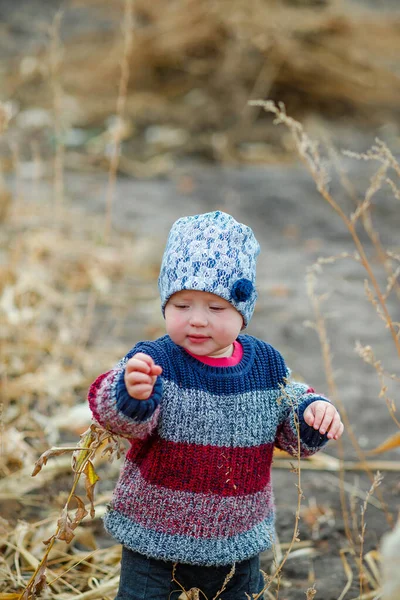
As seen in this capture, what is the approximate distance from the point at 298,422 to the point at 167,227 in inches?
191

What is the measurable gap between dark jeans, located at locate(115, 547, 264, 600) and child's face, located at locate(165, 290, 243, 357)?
53cm

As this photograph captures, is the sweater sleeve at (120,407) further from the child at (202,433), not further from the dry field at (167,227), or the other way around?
the dry field at (167,227)

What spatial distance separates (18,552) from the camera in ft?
7.68

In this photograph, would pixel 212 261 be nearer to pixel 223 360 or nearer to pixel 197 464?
pixel 223 360

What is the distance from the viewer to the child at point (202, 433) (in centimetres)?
180

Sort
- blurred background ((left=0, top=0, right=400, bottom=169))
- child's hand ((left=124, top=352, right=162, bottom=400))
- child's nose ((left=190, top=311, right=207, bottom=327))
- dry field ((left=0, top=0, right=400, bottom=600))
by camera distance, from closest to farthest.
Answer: child's hand ((left=124, top=352, right=162, bottom=400)) → child's nose ((left=190, top=311, right=207, bottom=327)) → dry field ((left=0, top=0, right=400, bottom=600)) → blurred background ((left=0, top=0, right=400, bottom=169))

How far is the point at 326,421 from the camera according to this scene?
5.91 feet

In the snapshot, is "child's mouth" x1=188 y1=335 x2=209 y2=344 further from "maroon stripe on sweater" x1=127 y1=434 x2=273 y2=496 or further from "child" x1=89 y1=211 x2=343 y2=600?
"maroon stripe on sweater" x1=127 y1=434 x2=273 y2=496

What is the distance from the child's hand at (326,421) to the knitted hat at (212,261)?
0.94 ft

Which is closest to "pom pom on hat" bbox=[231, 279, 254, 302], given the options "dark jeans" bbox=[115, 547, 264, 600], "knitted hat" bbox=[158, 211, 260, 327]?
"knitted hat" bbox=[158, 211, 260, 327]

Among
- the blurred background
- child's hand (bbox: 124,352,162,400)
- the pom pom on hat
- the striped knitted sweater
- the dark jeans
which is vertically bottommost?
the blurred background

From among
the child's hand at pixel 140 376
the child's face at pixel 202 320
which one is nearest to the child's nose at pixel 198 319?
the child's face at pixel 202 320

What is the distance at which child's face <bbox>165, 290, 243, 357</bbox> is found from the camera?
182cm

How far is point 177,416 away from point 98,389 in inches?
8.5
